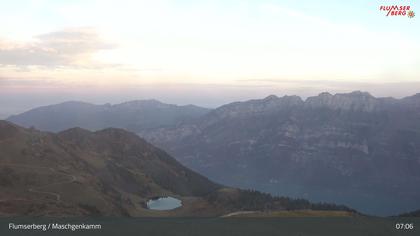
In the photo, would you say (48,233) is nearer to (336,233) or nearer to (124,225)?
(124,225)

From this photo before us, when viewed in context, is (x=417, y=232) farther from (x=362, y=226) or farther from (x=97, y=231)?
(x=97, y=231)

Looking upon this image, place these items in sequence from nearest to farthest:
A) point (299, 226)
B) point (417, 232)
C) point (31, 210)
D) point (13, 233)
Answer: point (13, 233)
point (417, 232)
point (299, 226)
point (31, 210)

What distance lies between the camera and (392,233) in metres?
70.4

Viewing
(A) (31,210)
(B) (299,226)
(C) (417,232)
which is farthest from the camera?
(A) (31,210)

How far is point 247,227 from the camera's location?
7581 cm

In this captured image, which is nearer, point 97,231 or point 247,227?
point 97,231

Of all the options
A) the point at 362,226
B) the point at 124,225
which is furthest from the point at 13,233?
the point at 362,226

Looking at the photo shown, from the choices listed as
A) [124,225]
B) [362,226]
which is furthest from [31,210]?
[362,226]

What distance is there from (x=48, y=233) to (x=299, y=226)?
3524 centimetres

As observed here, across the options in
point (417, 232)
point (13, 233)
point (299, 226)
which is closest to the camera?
point (13, 233)

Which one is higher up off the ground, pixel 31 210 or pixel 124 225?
pixel 124 225

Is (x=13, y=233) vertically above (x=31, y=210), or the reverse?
(x=13, y=233)

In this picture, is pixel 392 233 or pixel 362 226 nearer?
pixel 392 233

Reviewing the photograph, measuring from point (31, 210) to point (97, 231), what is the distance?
143 m
